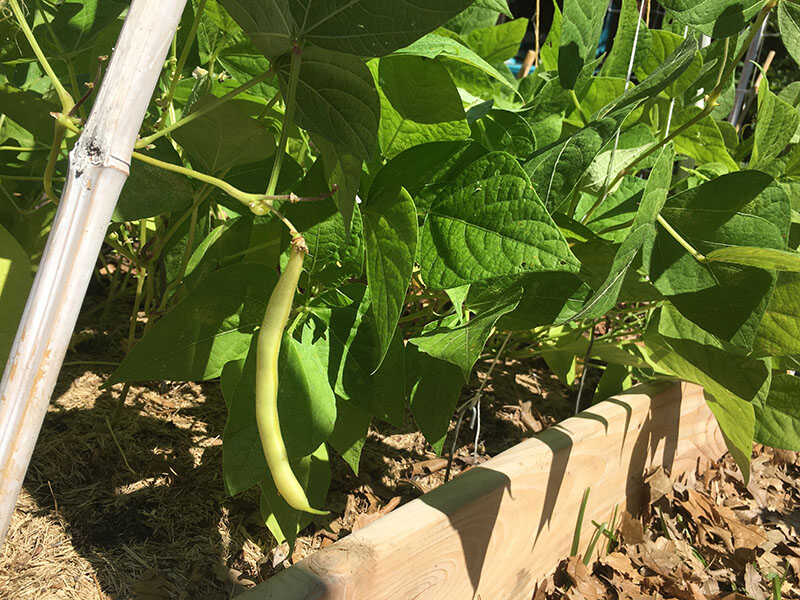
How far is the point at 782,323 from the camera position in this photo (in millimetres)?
797

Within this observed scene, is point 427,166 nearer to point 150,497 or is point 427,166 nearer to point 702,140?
point 150,497

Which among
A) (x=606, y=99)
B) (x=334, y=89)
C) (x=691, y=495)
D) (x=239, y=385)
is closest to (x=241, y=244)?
(x=239, y=385)

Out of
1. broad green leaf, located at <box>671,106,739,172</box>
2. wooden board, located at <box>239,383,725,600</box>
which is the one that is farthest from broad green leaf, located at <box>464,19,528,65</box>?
wooden board, located at <box>239,383,725,600</box>

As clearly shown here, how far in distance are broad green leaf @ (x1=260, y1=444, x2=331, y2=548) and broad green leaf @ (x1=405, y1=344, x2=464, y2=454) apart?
0.12 meters

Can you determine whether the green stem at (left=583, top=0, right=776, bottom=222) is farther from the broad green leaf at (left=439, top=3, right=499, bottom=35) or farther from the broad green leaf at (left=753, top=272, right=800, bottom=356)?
the broad green leaf at (left=439, top=3, right=499, bottom=35)

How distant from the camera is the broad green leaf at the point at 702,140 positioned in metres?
1.00

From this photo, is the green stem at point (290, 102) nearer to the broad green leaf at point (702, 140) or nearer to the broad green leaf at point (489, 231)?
the broad green leaf at point (489, 231)

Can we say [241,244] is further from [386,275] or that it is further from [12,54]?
[12,54]

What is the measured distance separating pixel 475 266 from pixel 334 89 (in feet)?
0.70

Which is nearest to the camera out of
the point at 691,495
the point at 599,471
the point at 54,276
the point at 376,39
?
the point at 54,276

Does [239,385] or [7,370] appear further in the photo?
[239,385]

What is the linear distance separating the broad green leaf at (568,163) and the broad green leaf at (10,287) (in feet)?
1.56

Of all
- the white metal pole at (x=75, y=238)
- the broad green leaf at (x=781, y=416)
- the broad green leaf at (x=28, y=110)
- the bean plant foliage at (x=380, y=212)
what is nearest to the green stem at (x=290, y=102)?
the bean plant foliage at (x=380, y=212)

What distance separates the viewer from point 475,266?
60cm
